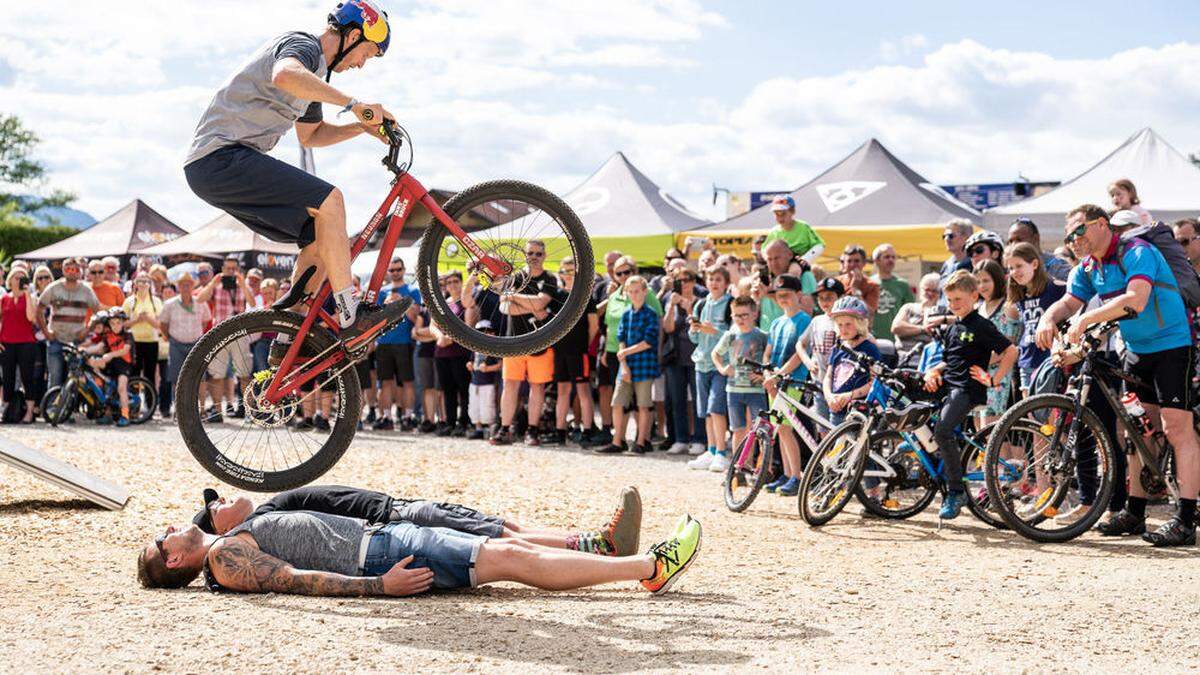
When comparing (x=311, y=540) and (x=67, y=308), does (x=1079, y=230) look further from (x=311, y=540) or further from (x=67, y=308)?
(x=67, y=308)

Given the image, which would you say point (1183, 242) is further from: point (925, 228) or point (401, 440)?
point (401, 440)

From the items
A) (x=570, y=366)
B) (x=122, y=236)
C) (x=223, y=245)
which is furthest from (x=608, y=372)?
(x=122, y=236)

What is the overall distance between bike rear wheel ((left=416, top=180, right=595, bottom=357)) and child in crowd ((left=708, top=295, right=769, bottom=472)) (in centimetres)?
509

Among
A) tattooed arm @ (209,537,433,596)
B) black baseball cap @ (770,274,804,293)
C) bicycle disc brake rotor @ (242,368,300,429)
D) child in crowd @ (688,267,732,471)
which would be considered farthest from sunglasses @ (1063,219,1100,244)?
bicycle disc brake rotor @ (242,368,300,429)

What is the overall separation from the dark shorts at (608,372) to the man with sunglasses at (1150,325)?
5.85 metres

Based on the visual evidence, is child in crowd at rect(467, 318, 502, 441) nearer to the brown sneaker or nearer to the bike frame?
the brown sneaker

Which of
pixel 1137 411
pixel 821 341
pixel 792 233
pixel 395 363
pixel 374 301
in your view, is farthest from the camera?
pixel 395 363

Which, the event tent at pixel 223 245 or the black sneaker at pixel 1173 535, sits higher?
the event tent at pixel 223 245

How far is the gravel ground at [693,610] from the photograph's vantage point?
16.5 feet

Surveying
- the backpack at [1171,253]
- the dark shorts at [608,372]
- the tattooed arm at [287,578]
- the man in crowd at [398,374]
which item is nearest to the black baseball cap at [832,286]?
the backpack at [1171,253]

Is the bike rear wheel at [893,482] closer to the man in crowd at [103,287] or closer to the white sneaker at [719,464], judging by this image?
the white sneaker at [719,464]

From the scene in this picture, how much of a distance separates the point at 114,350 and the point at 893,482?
10949 millimetres

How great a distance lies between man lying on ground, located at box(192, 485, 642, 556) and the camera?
657cm

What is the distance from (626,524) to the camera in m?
6.77
